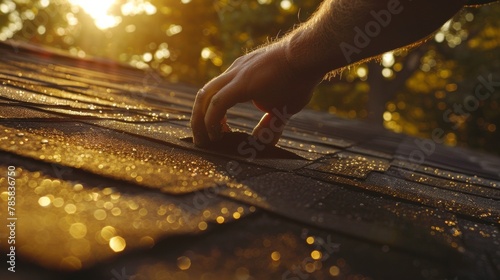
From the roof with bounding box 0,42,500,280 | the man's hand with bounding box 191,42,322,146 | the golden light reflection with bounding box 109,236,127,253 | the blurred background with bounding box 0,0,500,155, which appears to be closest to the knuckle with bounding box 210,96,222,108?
the man's hand with bounding box 191,42,322,146

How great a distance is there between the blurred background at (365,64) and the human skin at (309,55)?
1137cm

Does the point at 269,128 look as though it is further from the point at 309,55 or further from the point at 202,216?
the point at 202,216

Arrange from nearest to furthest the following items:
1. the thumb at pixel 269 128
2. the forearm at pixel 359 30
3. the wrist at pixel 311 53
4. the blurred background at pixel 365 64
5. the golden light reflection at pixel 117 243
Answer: the golden light reflection at pixel 117 243 → the forearm at pixel 359 30 → the wrist at pixel 311 53 → the thumb at pixel 269 128 → the blurred background at pixel 365 64

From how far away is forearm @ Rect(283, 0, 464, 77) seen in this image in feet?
3.90

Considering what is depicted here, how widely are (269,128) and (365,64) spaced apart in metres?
16.8

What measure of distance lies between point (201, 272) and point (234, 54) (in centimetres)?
1381

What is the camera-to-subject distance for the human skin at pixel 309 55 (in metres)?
1.21

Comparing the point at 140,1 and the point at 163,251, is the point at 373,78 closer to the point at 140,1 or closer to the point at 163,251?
the point at 140,1

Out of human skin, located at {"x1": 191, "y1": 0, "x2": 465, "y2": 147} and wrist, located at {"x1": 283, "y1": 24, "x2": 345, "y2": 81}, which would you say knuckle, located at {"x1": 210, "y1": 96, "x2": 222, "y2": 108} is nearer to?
human skin, located at {"x1": 191, "y1": 0, "x2": 465, "y2": 147}

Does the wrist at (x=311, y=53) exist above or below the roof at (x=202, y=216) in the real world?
above

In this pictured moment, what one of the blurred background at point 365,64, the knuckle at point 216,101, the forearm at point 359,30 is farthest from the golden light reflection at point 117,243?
the blurred background at point 365,64

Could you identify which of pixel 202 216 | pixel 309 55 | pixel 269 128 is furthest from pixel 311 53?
pixel 202 216

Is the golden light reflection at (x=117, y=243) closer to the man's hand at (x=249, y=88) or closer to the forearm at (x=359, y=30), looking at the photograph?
the man's hand at (x=249, y=88)

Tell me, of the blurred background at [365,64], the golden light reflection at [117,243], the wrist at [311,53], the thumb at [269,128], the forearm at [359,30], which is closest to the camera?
the golden light reflection at [117,243]
